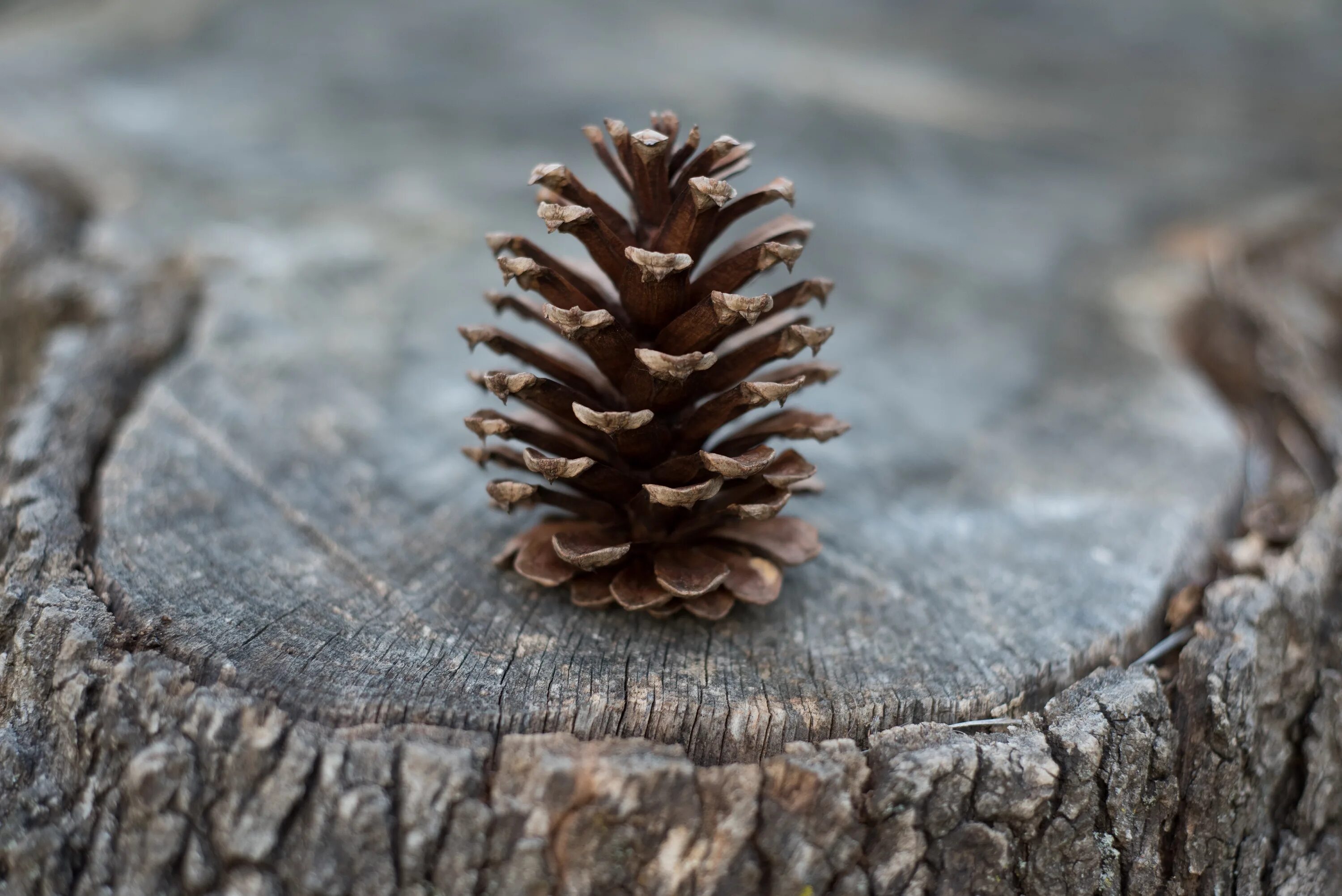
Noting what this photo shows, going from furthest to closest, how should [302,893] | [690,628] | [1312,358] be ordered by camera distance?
1. [1312,358]
2. [690,628]
3. [302,893]

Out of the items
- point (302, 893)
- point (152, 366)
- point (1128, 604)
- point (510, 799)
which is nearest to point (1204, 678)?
point (1128, 604)

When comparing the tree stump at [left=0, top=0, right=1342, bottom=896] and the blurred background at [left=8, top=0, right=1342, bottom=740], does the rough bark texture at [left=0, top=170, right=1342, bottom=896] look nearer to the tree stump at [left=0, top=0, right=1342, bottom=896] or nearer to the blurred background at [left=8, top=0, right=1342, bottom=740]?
the tree stump at [left=0, top=0, right=1342, bottom=896]

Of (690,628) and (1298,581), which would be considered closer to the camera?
(690,628)

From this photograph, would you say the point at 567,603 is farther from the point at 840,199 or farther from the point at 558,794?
the point at 840,199

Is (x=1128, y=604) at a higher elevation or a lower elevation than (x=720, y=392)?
lower

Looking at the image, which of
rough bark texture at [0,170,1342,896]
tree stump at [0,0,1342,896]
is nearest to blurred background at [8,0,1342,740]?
tree stump at [0,0,1342,896]

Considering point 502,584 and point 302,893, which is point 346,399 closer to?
point 502,584
